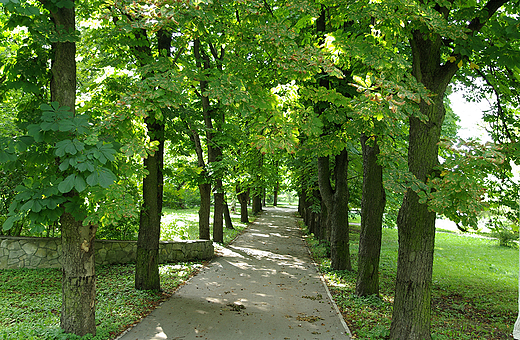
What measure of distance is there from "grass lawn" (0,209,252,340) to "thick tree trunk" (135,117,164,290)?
0.33 m

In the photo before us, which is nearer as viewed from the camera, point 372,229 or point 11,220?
point 11,220

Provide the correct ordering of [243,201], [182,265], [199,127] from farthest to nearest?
[243,201], [182,265], [199,127]

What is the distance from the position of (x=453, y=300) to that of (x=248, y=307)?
213 inches

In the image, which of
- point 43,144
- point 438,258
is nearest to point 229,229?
point 438,258

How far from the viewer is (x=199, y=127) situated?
33.2 feet

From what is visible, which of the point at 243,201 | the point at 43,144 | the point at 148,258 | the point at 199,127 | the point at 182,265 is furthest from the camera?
the point at 243,201

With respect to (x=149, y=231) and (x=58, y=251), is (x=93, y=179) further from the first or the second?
(x=58, y=251)

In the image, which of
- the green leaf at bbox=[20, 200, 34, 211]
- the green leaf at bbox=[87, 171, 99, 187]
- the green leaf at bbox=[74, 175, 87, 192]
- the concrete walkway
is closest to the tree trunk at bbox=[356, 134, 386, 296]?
the concrete walkway

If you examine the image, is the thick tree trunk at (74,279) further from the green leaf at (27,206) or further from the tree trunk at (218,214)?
the tree trunk at (218,214)

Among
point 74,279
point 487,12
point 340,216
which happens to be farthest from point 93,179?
point 340,216

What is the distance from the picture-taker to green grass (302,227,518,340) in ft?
21.6

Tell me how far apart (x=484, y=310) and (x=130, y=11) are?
9.46m

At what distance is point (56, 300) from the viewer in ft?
22.9

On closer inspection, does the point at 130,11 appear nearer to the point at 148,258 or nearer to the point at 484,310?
the point at 148,258
